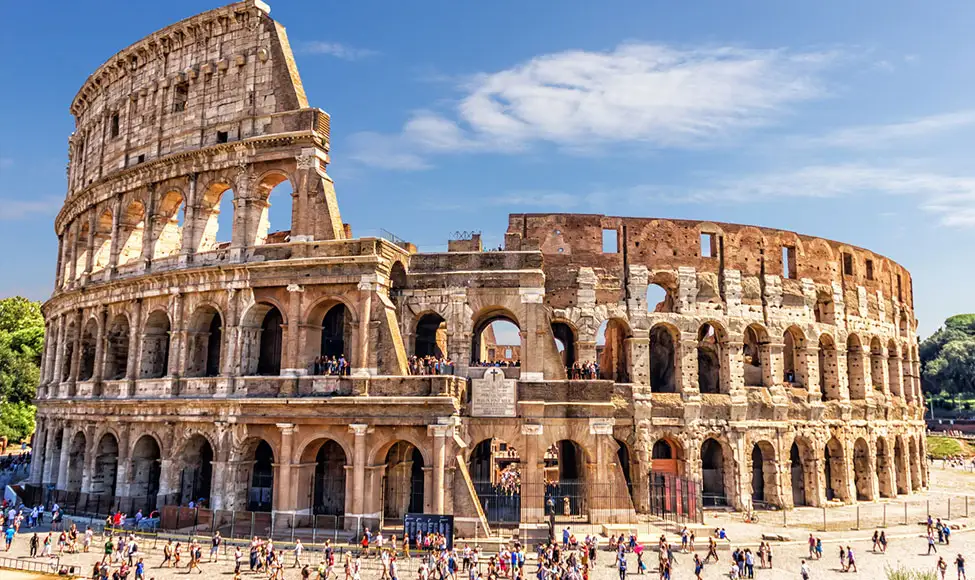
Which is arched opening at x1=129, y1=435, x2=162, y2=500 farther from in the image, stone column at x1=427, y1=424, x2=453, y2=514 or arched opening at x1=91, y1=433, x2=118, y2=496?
stone column at x1=427, y1=424, x2=453, y2=514

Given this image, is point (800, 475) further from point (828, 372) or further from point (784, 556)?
point (784, 556)

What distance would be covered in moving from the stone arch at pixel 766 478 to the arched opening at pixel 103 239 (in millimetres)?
30945

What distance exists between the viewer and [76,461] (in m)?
30.5

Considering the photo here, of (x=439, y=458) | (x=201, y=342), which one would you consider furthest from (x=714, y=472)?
(x=201, y=342)

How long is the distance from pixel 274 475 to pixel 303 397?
9.73ft

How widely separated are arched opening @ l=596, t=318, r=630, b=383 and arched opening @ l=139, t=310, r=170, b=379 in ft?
62.0

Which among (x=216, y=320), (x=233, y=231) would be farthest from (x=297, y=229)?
(x=216, y=320)

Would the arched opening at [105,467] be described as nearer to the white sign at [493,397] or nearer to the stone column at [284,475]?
the stone column at [284,475]

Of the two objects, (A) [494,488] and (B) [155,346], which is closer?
(B) [155,346]

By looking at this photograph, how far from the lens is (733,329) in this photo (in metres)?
31.8

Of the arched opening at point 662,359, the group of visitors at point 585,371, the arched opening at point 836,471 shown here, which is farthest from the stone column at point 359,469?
the arched opening at point 836,471

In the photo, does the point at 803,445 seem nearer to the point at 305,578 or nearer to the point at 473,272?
the point at 473,272

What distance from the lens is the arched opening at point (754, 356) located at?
108 ft

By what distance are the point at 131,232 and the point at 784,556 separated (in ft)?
96.0
